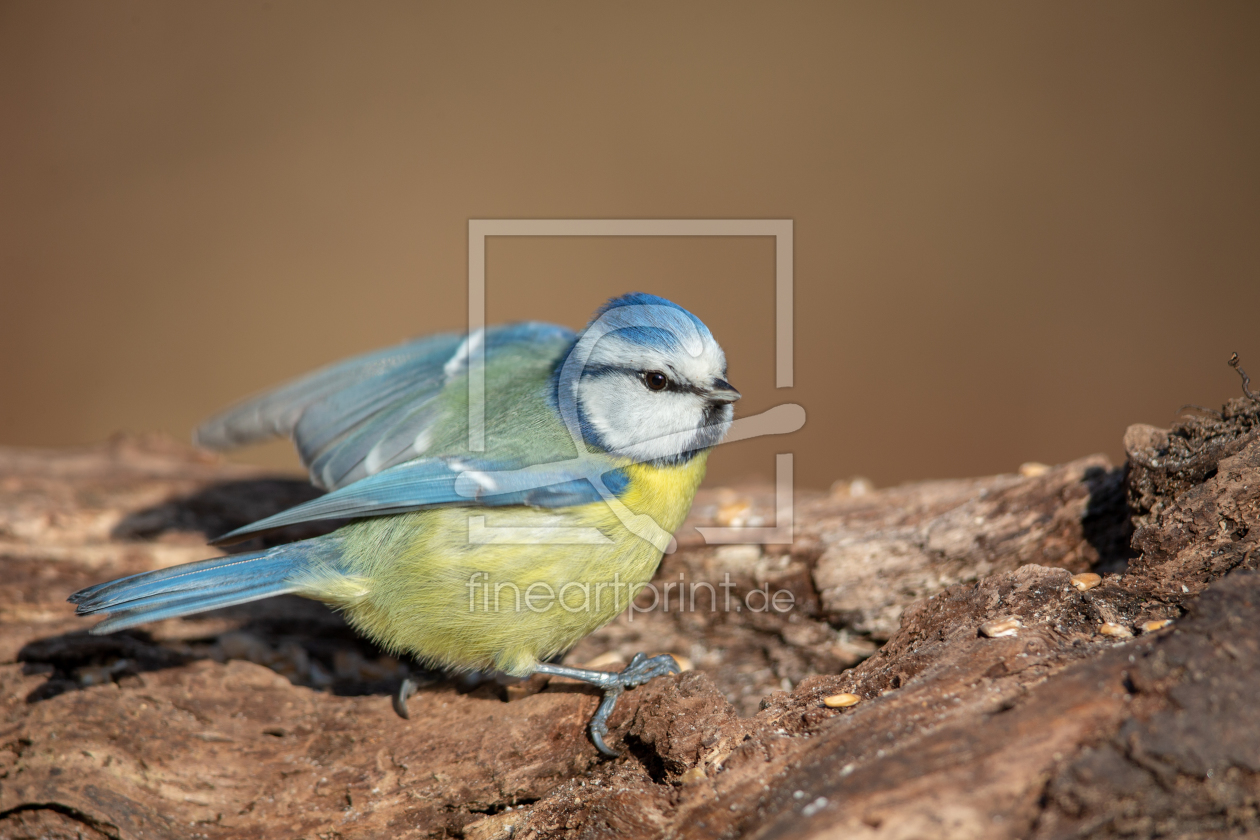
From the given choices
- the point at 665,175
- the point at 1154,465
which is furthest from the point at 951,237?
the point at 1154,465

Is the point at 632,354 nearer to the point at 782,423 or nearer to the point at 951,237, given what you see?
the point at 782,423

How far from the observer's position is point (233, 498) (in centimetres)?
423

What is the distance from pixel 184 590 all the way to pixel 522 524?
3.33ft

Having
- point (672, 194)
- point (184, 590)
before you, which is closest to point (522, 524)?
point (184, 590)

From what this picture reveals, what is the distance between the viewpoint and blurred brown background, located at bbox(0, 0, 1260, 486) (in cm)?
695

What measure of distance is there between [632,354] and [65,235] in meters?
6.81

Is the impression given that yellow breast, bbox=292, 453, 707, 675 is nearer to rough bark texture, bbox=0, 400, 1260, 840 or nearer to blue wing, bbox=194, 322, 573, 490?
rough bark texture, bbox=0, 400, 1260, 840

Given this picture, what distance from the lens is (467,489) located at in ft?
8.76

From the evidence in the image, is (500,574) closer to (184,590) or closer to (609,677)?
(609,677)

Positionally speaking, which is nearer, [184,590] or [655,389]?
[184,590]

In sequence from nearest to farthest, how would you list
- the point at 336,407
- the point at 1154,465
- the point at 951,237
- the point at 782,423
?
the point at 1154,465 < the point at 336,407 < the point at 782,423 < the point at 951,237

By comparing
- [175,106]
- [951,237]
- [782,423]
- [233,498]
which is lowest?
[233,498]

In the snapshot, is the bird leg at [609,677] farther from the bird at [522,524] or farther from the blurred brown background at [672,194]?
the blurred brown background at [672,194]

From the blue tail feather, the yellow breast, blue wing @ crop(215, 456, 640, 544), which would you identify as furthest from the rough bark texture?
blue wing @ crop(215, 456, 640, 544)
